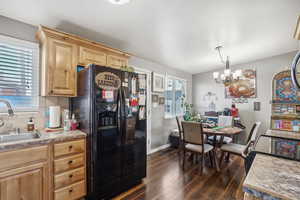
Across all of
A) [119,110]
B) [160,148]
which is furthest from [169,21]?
[160,148]

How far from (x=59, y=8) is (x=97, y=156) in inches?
71.1

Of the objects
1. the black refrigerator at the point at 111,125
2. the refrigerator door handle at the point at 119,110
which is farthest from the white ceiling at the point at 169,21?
the refrigerator door handle at the point at 119,110

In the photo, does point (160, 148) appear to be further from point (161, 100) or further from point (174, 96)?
point (174, 96)

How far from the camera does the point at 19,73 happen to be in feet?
6.24

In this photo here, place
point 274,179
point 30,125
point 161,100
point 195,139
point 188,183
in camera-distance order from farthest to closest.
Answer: point 161,100, point 195,139, point 188,183, point 30,125, point 274,179

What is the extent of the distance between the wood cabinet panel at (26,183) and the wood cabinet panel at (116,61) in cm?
165

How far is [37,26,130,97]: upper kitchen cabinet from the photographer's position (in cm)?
184

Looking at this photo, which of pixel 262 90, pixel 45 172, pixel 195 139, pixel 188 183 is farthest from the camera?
pixel 262 90

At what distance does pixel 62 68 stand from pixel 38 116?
29.8 inches

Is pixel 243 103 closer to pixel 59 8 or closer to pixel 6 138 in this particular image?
pixel 59 8

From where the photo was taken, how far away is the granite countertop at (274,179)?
53 cm

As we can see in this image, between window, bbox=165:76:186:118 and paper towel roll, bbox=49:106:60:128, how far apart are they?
2867 millimetres

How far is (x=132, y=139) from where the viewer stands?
2.17 m

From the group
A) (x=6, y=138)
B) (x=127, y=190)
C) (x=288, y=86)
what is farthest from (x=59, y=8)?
(x=288, y=86)
